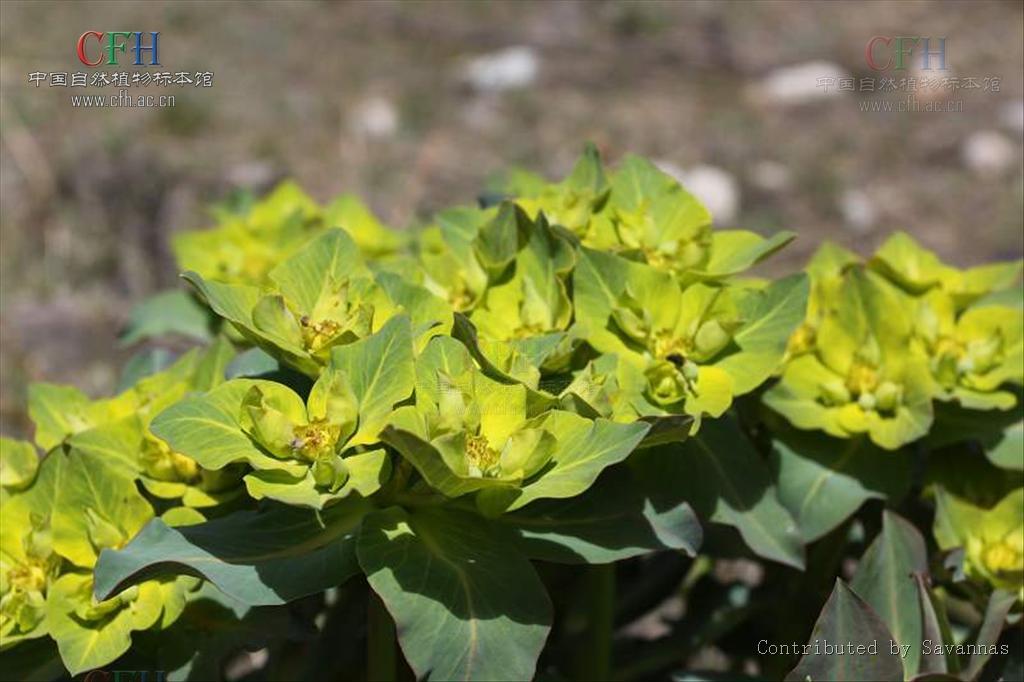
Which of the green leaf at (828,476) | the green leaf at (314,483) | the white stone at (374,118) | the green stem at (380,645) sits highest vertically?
the green leaf at (314,483)

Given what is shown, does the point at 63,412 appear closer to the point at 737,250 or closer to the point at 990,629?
the point at 737,250

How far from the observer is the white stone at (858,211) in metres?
4.00

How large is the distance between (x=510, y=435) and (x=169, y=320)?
0.87 m

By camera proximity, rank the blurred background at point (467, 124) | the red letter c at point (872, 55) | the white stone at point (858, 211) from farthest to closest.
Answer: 1. the red letter c at point (872, 55)
2. the white stone at point (858, 211)
3. the blurred background at point (467, 124)

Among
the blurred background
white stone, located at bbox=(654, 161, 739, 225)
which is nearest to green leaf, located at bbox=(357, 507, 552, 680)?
the blurred background

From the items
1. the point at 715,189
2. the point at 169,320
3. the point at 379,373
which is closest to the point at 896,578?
the point at 379,373

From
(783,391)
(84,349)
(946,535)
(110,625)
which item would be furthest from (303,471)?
(84,349)

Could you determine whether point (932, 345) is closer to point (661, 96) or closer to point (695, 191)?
point (695, 191)

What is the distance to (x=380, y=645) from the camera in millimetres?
1335

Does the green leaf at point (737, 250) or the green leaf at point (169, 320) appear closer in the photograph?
the green leaf at point (737, 250)

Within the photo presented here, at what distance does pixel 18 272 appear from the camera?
389cm

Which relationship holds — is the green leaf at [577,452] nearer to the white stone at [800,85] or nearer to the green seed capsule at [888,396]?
the green seed capsule at [888,396]

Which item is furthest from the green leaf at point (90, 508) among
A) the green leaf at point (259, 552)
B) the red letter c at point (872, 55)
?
the red letter c at point (872, 55)

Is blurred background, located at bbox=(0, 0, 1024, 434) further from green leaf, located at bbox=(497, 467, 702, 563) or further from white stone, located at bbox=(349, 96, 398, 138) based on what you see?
green leaf, located at bbox=(497, 467, 702, 563)
